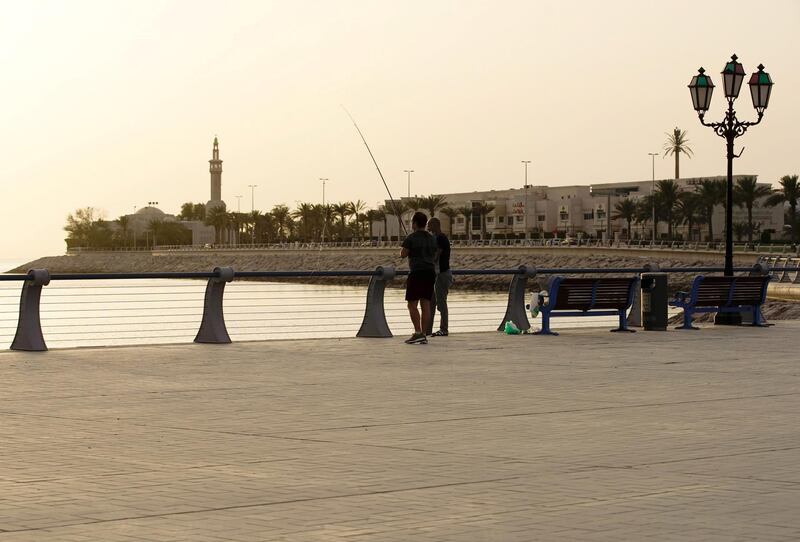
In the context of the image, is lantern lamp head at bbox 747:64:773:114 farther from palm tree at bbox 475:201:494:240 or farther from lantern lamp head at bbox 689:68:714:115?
palm tree at bbox 475:201:494:240

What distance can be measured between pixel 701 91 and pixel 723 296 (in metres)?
4.26

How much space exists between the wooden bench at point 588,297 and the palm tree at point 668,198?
128 metres

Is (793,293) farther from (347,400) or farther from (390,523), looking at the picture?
(390,523)

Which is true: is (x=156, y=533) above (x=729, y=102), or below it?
below

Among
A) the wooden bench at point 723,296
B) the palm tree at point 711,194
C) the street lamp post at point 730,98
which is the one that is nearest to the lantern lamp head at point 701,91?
the street lamp post at point 730,98

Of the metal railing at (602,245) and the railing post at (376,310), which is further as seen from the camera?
the metal railing at (602,245)

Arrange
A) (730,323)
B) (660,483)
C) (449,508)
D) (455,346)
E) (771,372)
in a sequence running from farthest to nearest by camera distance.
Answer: (730,323) < (455,346) < (771,372) < (660,483) < (449,508)

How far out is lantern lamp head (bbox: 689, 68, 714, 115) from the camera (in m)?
25.5

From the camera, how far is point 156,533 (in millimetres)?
5977

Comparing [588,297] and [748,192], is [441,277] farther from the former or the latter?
[748,192]

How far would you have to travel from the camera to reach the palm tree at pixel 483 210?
611 ft

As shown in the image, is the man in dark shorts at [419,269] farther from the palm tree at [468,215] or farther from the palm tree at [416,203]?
the palm tree at [468,215]

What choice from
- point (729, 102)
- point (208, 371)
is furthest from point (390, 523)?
point (729, 102)

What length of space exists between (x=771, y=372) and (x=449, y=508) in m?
8.50
